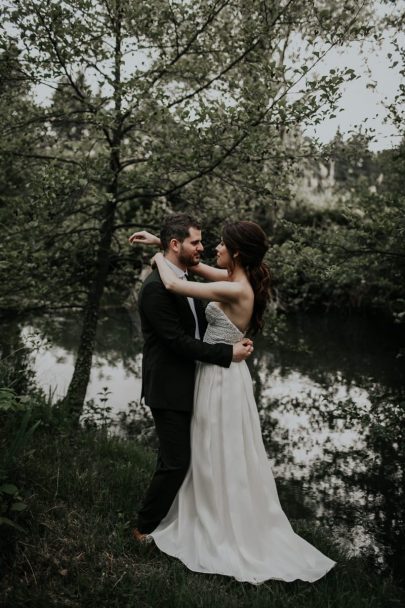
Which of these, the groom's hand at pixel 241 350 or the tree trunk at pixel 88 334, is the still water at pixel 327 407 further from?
the groom's hand at pixel 241 350

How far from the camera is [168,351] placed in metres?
4.00

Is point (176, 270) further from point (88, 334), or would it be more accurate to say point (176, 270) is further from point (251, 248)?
point (88, 334)

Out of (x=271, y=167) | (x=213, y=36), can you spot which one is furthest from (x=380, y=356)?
(x=213, y=36)

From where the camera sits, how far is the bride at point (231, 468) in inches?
150

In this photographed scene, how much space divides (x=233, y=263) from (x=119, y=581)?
217cm

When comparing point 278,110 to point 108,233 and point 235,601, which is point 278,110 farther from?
point 235,601

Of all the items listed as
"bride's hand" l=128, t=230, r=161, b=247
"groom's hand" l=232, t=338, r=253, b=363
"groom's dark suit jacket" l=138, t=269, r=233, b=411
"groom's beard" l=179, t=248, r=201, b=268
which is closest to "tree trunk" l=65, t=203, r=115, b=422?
"bride's hand" l=128, t=230, r=161, b=247

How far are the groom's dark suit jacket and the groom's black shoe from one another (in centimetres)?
91

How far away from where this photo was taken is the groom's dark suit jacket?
3854 mm

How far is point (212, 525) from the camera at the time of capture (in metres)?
3.88

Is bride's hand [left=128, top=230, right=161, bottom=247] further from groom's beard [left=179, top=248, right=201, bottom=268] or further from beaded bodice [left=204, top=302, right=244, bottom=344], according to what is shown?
beaded bodice [left=204, top=302, right=244, bottom=344]

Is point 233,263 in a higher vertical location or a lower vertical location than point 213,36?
lower

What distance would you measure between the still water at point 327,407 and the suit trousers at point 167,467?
222 centimetres

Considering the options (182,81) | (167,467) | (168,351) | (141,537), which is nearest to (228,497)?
(167,467)
